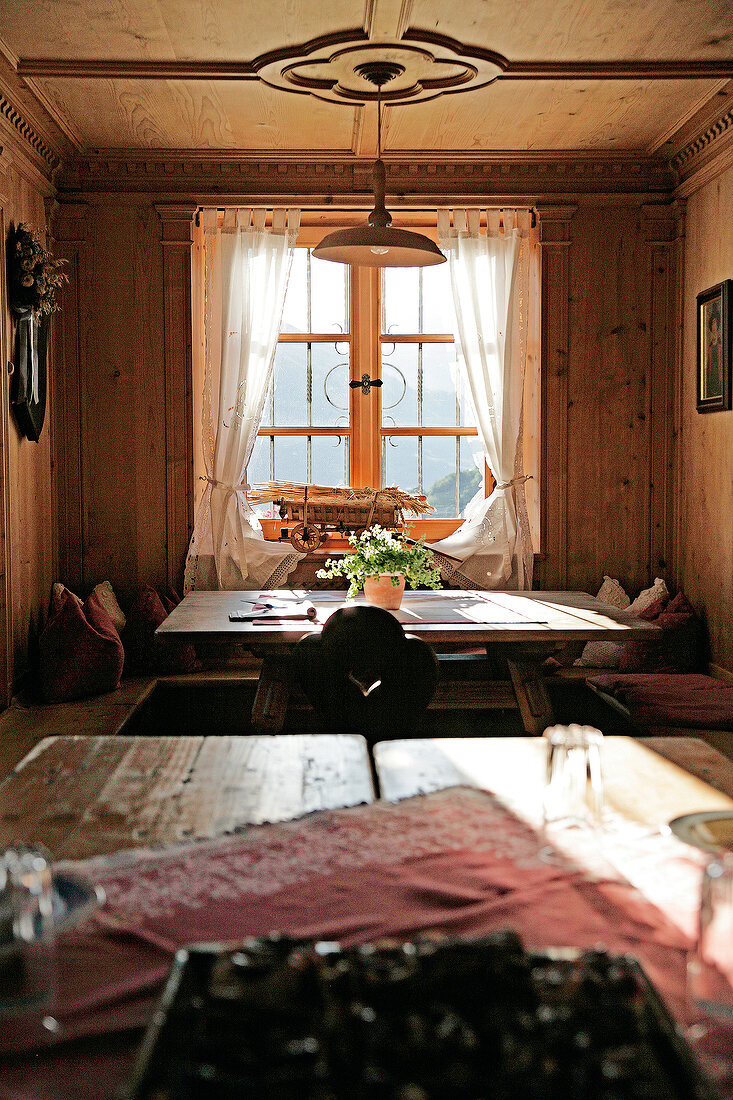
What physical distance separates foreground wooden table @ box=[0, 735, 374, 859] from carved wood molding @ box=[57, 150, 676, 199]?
13.2ft

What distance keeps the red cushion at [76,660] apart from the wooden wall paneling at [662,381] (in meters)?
2.88

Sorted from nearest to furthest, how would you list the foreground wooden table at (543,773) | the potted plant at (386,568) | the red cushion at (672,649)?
the foreground wooden table at (543,773) < the potted plant at (386,568) < the red cushion at (672,649)

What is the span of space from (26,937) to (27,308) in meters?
4.02

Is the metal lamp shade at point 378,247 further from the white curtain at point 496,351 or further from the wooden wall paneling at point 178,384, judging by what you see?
the wooden wall paneling at point 178,384

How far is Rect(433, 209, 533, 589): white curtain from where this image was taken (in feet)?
17.1

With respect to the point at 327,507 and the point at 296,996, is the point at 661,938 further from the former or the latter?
the point at 327,507

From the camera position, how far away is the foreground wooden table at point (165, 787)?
1359 millimetres

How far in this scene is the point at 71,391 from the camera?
5.21m

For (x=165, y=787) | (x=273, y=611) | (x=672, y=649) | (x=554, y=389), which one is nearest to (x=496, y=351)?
(x=554, y=389)

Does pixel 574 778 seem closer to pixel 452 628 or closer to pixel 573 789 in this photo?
pixel 573 789

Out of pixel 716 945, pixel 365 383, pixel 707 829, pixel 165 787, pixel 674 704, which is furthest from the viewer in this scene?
pixel 365 383

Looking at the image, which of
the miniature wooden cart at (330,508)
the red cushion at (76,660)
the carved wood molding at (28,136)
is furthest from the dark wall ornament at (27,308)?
the miniature wooden cart at (330,508)

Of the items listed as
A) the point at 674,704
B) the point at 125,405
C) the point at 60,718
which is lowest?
the point at 60,718

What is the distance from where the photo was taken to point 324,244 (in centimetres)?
349
